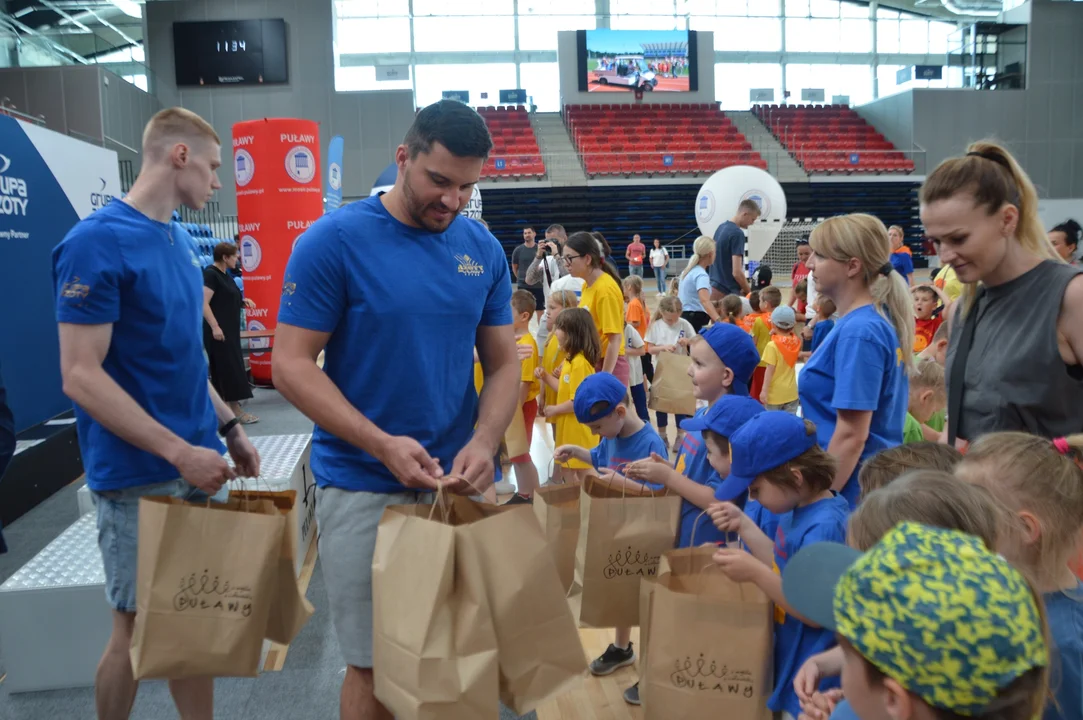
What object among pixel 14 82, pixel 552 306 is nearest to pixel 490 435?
pixel 552 306

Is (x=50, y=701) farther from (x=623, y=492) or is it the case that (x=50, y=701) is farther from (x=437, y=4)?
(x=437, y=4)

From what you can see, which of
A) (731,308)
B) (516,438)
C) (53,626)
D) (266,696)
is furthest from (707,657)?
(731,308)

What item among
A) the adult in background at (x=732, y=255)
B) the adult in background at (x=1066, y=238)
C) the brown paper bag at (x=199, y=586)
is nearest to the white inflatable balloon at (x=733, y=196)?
the adult in background at (x=732, y=255)

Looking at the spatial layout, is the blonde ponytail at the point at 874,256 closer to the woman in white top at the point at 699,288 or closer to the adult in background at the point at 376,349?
the adult in background at the point at 376,349

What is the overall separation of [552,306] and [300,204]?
12.7ft

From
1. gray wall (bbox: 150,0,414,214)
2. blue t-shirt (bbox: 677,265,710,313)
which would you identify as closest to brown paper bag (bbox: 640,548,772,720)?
blue t-shirt (bbox: 677,265,710,313)

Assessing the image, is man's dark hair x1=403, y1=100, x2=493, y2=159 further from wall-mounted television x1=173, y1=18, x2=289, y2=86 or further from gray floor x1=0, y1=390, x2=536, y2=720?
wall-mounted television x1=173, y1=18, x2=289, y2=86

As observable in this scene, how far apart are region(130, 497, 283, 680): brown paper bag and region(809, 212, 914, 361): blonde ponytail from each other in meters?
1.54

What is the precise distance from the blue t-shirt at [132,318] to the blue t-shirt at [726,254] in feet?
16.8

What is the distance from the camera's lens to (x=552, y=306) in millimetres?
5312

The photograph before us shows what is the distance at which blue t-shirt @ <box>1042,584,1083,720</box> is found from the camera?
129 cm

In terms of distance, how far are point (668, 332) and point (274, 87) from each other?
47.6 feet

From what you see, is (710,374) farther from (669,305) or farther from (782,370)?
(669,305)

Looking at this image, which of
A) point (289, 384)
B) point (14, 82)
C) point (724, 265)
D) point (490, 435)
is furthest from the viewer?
point (14, 82)
